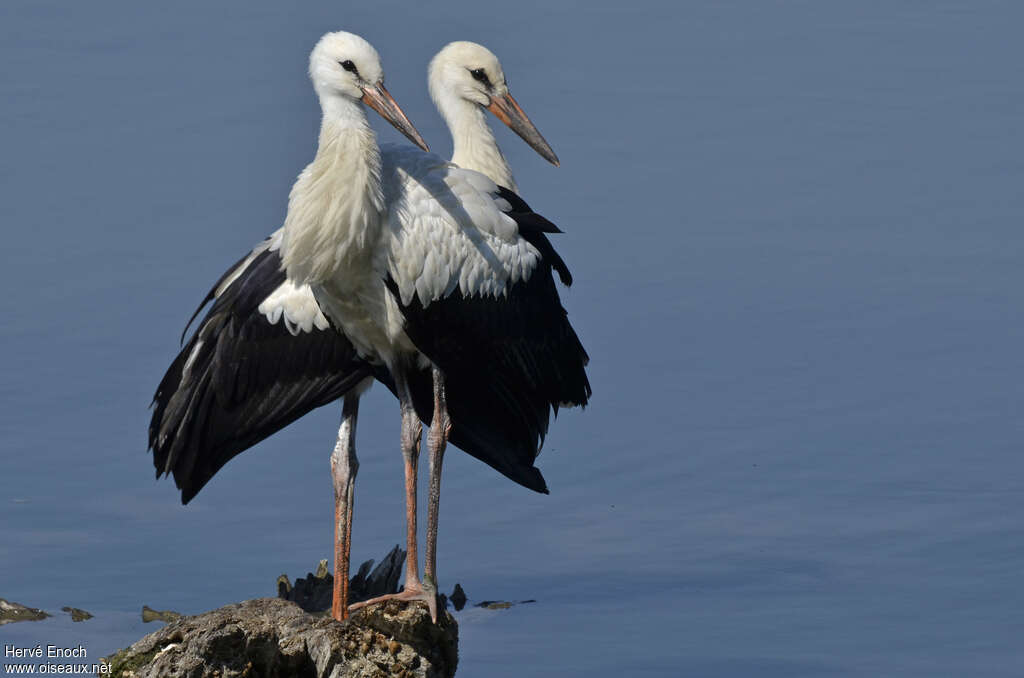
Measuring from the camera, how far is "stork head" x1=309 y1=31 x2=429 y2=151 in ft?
32.6

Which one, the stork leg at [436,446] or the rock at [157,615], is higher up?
the stork leg at [436,446]

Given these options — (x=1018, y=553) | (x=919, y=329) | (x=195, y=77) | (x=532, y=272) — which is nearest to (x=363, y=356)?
(x=532, y=272)

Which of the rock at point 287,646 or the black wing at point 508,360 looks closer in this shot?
the rock at point 287,646

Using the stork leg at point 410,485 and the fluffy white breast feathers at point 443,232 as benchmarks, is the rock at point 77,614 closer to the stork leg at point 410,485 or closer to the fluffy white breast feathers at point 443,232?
the stork leg at point 410,485

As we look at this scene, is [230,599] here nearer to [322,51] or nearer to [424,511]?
[424,511]

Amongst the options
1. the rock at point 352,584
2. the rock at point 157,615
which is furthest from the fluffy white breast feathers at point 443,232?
the rock at point 157,615

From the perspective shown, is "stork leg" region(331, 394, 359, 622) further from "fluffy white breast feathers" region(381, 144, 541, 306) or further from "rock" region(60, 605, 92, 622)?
"rock" region(60, 605, 92, 622)

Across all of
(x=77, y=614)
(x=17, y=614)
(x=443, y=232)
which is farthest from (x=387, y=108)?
(x=17, y=614)

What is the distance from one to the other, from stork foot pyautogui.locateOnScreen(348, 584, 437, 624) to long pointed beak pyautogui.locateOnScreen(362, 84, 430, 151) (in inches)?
79.7

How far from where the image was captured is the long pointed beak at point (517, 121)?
1216cm

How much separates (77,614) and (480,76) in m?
3.52

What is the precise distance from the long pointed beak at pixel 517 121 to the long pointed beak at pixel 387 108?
2185 mm

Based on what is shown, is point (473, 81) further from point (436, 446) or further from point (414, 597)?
point (414, 597)

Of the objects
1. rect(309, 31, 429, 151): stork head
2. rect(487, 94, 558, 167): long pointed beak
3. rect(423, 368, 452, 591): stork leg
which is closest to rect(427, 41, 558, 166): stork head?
rect(487, 94, 558, 167): long pointed beak
